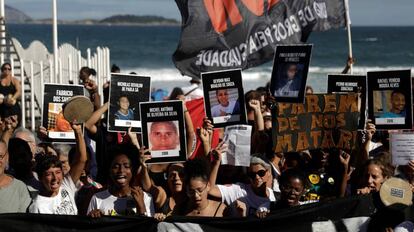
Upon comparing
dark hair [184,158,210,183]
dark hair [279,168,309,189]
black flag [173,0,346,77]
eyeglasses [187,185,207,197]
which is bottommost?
eyeglasses [187,185,207,197]

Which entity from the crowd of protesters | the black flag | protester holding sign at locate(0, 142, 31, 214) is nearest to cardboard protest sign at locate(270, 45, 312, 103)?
the crowd of protesters

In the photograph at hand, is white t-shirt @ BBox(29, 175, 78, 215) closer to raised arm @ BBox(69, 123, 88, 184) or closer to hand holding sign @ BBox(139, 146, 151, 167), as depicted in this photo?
raised arm @ BBox(69, 123, 88, 184)

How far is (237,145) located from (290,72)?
2.84ft

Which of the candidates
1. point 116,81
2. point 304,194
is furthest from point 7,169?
point 304,194

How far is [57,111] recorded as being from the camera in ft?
28.0

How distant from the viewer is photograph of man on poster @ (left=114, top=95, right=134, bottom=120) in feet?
26.6

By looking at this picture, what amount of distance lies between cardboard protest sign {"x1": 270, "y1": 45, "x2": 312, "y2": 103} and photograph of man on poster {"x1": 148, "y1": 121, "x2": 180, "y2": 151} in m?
1.06

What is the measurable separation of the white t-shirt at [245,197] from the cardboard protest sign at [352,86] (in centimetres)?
118

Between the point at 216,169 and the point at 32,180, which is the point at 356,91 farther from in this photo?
the point at 32,180

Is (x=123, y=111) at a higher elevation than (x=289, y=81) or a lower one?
lower

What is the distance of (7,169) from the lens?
817cm

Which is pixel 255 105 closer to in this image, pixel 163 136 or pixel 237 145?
pixel 237 145

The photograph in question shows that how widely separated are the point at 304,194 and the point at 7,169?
2.41 m

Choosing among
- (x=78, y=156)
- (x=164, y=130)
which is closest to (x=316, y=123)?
(x=164, y=130)
